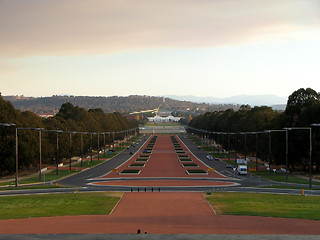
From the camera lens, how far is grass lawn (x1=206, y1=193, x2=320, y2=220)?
171ft

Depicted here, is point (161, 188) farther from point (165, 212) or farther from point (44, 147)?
point (44, 147)

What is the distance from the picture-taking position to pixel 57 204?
→ 5922 centimetres

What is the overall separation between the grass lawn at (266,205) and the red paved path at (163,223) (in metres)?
2.34

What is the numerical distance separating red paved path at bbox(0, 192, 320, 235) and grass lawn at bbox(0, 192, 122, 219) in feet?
8.14

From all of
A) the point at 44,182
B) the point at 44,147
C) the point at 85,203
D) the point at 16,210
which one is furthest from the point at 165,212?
the point at 44,147

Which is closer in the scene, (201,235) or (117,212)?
(201,235)

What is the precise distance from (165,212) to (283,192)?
82.4 feet

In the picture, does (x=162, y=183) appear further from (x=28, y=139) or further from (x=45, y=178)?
(x=28, y=139)

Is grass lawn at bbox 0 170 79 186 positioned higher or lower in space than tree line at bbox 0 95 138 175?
lower

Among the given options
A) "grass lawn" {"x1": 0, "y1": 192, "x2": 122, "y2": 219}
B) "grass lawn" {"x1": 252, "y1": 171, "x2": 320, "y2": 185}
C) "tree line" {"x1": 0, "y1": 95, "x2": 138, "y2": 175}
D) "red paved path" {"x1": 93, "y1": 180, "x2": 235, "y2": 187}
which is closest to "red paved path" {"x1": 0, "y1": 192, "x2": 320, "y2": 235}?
"grass lawn" {"x1": 0, "y1": 192, "x2": 122, "y2": 219}

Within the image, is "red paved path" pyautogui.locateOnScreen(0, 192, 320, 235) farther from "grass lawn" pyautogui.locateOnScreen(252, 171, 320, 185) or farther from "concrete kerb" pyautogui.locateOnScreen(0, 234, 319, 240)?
"grass lawn" pyautogui.locateOnScreen(252, 171, 320, 185)

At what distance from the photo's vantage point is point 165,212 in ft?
176

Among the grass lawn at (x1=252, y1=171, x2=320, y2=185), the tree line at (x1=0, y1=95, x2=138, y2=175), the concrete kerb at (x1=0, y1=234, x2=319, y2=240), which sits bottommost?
the grass lawn at (x1=252, y1=171, x2=320, y2=185)

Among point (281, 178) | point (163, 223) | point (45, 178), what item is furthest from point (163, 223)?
point (45, 178)
